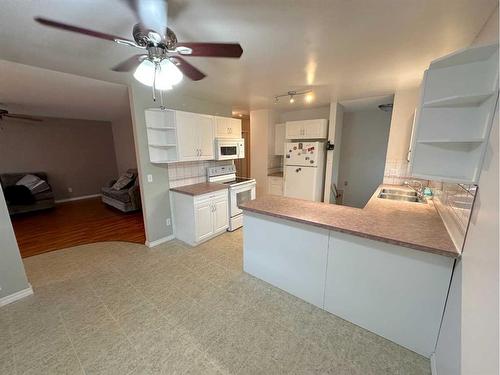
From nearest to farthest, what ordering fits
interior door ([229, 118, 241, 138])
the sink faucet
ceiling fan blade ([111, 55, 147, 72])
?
ceiling fan blade ([111, 55, 147, 72])
the sink faucet
interior door ([229, 118, 241, 138])

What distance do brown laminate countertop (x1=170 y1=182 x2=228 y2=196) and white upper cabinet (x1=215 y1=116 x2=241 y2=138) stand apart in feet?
3.10

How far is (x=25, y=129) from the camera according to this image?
5219mm

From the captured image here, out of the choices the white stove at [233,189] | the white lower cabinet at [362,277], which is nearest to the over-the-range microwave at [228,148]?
the white stove at [233,189]

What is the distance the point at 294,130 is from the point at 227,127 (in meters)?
1.49

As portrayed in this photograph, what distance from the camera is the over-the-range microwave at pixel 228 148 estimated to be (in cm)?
367

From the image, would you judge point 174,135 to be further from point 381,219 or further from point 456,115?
point 456,115

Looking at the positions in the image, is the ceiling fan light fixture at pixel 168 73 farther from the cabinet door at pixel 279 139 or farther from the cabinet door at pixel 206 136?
the cabinet door at pixel 279 139

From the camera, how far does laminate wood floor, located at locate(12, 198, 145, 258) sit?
3.35 meters

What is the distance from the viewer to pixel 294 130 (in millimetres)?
4328

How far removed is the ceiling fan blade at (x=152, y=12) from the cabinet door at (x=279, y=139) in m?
3.71

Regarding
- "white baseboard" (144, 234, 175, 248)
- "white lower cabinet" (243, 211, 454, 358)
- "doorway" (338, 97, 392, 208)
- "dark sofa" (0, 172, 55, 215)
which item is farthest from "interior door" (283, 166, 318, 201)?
"dark sofa" (0, 172, 55, 215)

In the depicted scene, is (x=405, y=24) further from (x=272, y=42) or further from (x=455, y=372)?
(x=455, y=372)

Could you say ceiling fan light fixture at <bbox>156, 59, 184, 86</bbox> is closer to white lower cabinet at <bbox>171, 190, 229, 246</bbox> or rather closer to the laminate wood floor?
white lower cabinet at <bbox>171, 190, 229, 246</bbox>

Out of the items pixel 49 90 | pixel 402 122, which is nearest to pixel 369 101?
pixel 402 122
